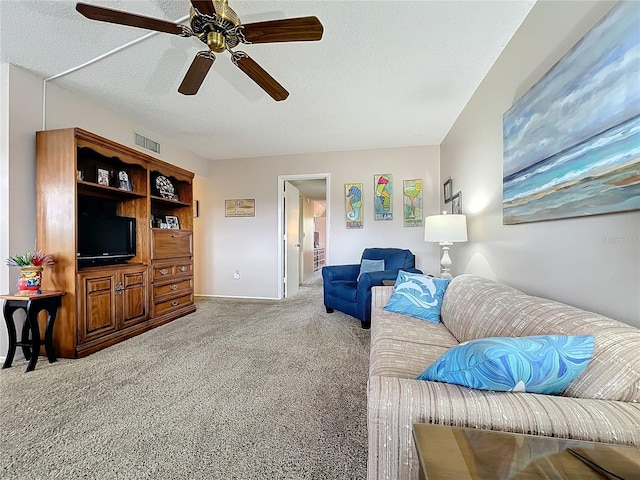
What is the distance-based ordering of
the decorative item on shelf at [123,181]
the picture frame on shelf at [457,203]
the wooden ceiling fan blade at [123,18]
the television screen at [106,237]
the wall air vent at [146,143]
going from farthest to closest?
the wall air vent at [146,143] < the picture frame on shelf at [457,203] < the decorative item on shelf at [123,181] < the television screen at [106,237] < the wooden ceiling fan blade at [123,18]

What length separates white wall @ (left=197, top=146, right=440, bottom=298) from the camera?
4324mm

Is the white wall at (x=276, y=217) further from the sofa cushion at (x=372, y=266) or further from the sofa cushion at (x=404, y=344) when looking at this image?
the sofa cushion at (x=404, y=344)

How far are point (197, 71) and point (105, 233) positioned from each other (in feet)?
6.40

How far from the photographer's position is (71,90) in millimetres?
2691

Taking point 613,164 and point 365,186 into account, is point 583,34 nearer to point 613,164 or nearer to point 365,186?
point 613,164

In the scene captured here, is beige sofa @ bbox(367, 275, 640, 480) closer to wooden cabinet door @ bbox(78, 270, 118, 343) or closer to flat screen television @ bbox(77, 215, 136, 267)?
wooden cabinet door @ bbox(78, 270, 118, 343)

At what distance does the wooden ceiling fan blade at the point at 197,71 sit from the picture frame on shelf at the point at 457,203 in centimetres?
269

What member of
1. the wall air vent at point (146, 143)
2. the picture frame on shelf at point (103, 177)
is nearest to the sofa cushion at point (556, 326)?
the picture frame on shelf at point (103, 177)

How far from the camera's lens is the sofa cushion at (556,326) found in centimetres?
77

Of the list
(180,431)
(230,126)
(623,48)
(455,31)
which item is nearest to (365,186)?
(230,126)

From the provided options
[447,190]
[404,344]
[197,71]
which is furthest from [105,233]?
[447,190]

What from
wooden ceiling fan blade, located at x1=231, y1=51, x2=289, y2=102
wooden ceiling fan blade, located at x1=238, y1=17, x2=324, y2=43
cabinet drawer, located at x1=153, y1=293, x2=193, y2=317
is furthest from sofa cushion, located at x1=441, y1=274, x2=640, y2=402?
cabinet drawer, located at x1=153, y1=293, x2=193, y2=317

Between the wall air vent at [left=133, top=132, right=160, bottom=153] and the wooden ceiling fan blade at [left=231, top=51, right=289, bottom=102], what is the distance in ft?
7.73

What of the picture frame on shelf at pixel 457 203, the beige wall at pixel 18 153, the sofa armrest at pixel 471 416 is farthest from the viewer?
the picture frame on shelf at pixel 457 203
